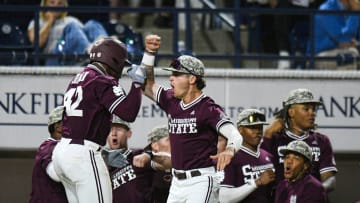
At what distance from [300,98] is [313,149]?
51 cm

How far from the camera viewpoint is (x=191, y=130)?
385 inches

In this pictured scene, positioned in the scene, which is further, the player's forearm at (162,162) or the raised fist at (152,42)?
the player's forearm at (162,162)

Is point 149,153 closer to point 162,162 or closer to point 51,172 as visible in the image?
point 162,162

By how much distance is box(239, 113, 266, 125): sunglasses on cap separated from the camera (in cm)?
1127

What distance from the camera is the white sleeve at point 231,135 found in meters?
9.38

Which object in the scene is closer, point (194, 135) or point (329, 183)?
point (194, 135)

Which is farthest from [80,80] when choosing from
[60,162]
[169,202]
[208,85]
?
[208,85]

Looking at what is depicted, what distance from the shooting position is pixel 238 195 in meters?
10.9

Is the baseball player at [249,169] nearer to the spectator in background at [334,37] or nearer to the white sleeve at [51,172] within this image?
the white sleeve at [51,172]

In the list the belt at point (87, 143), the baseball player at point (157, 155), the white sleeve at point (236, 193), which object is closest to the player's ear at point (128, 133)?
the baseball player at point (157, 155)

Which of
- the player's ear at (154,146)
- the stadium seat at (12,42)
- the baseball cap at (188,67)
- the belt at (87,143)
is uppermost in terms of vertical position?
the stadium seat at (12,42)

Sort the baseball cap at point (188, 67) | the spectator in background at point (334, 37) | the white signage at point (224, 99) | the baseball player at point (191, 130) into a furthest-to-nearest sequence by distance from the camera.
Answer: the spectator in background at point (334, 37), the white signage at point (224, 99), the baseball cap at point (188, 67), the baseball player at point (191, 130)

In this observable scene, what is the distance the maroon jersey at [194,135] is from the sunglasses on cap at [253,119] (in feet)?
4.66

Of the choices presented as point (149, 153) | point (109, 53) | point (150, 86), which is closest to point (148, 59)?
point (150, 86)
